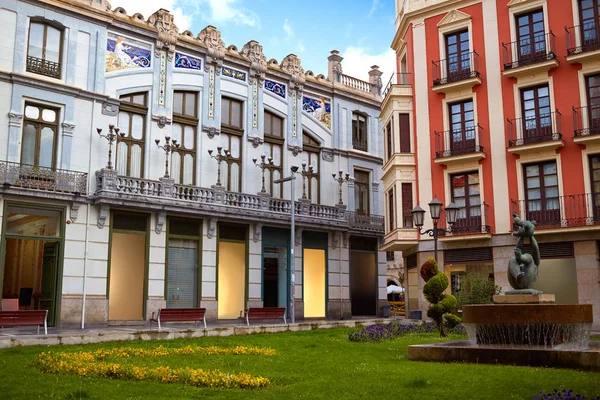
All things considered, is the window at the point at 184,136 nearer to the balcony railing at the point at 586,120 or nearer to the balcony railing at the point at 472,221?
the balcony railing at the point at 472,221

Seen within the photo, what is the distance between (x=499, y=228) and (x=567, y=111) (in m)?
5.77

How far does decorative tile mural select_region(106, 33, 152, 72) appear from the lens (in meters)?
29.0

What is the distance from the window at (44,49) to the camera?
26797 millimetres

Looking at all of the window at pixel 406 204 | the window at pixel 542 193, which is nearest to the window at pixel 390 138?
the window at pixel 406 204

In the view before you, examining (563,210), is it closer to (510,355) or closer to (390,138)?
(390,138)

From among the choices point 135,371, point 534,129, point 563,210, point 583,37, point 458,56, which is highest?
point 458,56

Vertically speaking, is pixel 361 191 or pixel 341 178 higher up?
pixel 341 178

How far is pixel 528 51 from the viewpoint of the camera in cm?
2794

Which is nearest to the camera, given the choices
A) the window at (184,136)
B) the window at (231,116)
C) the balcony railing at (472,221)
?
the balcony railing at (472,221)

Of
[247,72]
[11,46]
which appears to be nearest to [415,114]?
[247,72]

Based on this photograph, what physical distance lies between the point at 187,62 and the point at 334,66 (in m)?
10.6

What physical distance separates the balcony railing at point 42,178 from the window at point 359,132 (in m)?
17.6

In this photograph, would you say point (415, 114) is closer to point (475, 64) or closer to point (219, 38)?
point (475, 64)

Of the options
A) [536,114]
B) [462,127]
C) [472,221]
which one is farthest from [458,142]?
[472,221]
